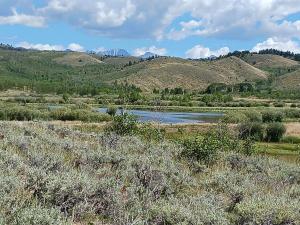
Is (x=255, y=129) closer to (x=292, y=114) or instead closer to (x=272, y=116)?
(x=272, y=116)

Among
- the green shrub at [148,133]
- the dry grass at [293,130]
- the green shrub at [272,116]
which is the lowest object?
the dry grass at [293,130]

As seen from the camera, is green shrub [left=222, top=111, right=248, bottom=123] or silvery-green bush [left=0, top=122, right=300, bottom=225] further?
green shrub [left=222, top=111, right=248, bottom=123]

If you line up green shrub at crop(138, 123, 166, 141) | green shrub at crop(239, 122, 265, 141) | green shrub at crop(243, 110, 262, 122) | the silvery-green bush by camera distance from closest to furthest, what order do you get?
the silvery-green bush
green shrub at crop(138, 123, 166, 141)
green shrub at crop(239, 122, 265, 141)
green shrub at crop(243, 110, 262, 122)

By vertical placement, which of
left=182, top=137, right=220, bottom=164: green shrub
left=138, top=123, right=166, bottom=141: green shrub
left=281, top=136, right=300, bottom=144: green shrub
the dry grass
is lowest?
left=281, top=136, right=300, bottom=144: green shrub

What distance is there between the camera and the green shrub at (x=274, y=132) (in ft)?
252

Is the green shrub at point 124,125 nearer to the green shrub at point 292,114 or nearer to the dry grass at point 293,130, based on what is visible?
the dry grass at point 293,130

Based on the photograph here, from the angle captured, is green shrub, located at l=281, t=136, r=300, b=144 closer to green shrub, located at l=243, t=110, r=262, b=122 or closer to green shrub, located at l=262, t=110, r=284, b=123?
green shrub, located at l=243, t=110, r=262, b=122

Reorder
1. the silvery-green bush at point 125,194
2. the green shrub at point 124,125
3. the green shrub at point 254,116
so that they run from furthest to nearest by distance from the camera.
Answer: the green shrub at point 254,116, the green shrub at point 124,125, the silvery-green bush at point 125,194

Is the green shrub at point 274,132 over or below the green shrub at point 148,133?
below

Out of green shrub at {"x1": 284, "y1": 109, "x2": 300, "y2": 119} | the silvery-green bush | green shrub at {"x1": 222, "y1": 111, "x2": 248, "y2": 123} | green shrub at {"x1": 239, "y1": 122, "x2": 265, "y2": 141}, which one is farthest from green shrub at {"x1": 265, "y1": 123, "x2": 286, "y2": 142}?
the silvery-green bush

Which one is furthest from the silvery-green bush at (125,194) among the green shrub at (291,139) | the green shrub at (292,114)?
the green shrub at (292,114)

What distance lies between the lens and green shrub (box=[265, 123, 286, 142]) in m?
76.7

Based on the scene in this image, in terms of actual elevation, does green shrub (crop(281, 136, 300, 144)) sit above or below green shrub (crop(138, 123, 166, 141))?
below

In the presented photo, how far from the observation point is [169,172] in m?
13.7
